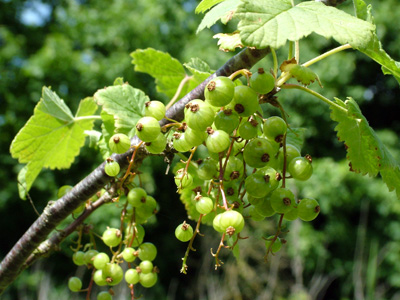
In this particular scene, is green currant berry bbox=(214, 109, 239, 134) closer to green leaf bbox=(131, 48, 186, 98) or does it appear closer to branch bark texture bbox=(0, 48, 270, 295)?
branch bark texture bbox=(0, 48, 270, 295)

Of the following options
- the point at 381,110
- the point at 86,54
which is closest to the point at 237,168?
the point at 86,54

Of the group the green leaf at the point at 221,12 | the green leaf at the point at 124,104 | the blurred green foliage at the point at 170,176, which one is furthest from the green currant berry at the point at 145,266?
the blurred green foliage at the point at 170,176

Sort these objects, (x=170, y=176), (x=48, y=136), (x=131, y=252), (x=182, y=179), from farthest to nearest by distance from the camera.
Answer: (x=170, y=176), (x=48, y=136), (x=131, y=252), (x=182, y=179)

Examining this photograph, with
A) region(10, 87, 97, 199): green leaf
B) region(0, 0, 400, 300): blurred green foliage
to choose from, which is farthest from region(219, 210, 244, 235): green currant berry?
region(0, 0, 400, 300): blurred green foliage

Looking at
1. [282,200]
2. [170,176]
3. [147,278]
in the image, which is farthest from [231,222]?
[170,176]

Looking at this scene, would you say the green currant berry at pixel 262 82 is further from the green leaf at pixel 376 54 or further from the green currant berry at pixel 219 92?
the green leaf at pixel 376 54

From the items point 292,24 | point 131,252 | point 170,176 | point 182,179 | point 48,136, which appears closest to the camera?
point 292,24

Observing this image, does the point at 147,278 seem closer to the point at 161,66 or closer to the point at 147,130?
the point at 147,130
